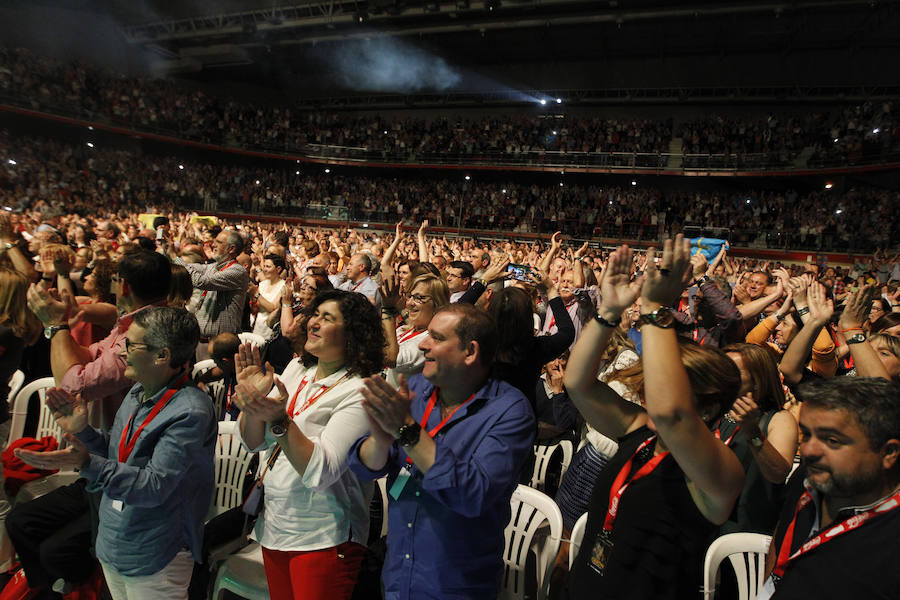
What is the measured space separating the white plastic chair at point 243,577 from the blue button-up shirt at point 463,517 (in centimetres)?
90

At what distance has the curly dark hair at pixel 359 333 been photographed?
7.23 feet

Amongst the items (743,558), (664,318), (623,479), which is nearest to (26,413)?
(623,479)

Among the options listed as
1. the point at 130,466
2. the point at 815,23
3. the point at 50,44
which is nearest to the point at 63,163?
the point at 50,44

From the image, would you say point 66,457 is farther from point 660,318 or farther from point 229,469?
point 660,318

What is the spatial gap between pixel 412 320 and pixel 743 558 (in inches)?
80.9

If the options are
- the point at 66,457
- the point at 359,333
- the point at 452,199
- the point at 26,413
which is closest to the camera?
the point at 66,457

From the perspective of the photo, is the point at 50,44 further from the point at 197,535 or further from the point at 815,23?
the point at 815,23

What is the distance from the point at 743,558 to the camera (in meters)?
2.08

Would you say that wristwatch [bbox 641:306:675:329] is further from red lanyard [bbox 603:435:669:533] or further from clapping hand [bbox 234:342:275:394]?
clapping hand [bbox 234:342:275:394]

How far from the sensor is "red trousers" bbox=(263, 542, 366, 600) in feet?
6.46

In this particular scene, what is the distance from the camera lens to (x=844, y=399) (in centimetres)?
150

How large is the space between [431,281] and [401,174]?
83.7ft

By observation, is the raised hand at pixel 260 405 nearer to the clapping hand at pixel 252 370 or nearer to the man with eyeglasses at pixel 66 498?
the clapping hand at pixel 252 370

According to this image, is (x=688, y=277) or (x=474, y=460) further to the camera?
(x=474, y=460)
